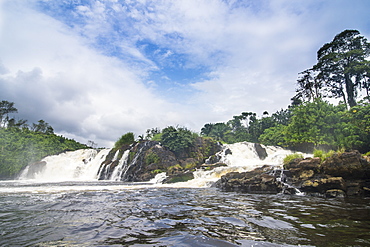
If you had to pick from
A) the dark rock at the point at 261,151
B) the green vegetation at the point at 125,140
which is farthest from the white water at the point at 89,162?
the green vegetation at the point at 125,140

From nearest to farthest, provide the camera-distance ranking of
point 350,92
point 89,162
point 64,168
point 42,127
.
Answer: point 350,92
point 64,168
point 89,162
point 42,127

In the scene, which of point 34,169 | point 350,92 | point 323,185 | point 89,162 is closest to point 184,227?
point 323,185

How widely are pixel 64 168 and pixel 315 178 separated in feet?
120

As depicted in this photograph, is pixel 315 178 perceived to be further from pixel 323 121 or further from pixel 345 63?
pixel 345 63

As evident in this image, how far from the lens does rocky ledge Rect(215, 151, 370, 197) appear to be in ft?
36.9

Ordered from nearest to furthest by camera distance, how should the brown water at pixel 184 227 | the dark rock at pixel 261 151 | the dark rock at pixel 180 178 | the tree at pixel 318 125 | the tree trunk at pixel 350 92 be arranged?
1. the brown water at pixel 184 227
2. the dark rock at pixel 180 178
3. the tree at pixel 318 125
4. the tree trunk at pixel 350 92
5. the dark rock at pixel 261 151

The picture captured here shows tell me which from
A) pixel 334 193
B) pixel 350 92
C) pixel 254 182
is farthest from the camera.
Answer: pixel 350 92

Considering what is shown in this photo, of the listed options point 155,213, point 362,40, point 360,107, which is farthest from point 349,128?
point 155,213

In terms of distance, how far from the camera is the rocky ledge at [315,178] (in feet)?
36.9

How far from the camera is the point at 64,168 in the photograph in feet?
114

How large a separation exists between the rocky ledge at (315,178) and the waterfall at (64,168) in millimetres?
25771

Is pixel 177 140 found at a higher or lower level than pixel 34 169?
higher

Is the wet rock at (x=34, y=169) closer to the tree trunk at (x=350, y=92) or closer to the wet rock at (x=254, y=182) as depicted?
the wet rock at (x=254, y=182)

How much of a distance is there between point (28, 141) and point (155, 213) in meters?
47.4
